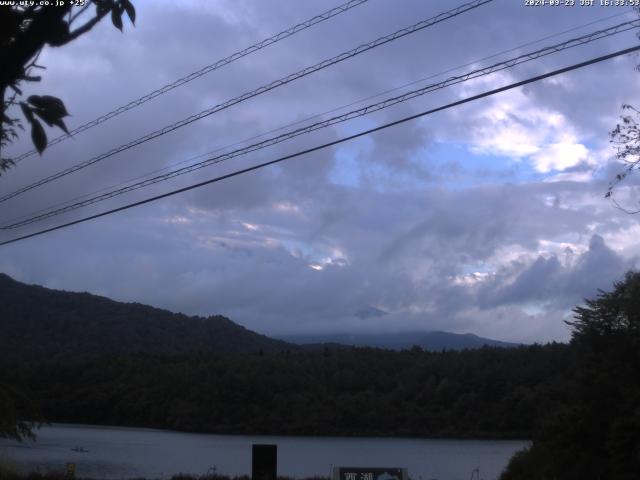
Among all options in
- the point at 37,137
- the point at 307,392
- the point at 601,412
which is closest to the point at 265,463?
the point at 601,412

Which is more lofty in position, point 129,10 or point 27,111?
point 129,10

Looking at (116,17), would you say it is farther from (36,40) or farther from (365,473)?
(365,473)

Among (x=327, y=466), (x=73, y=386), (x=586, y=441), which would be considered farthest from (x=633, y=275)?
(x=73, y=386)

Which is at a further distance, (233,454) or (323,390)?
(323,390)

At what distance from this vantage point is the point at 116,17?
14.9 ft

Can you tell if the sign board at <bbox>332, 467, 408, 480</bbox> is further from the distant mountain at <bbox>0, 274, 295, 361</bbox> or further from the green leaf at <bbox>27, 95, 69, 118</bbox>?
the distant mountain at <bbox>0, 274, 295, 361</bbox>

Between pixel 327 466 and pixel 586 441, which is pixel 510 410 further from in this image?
pixel 586 441

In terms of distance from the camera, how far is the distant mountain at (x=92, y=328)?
231ft

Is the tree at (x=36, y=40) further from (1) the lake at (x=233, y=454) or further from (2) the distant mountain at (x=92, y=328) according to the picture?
(2) the distant mountain at (x=92, y=328)

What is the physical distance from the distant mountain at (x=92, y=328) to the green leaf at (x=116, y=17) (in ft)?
206

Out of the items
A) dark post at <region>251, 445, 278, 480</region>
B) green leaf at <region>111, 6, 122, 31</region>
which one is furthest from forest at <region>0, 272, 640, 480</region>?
green leaf at <region>111, 6, 122, 31</region>

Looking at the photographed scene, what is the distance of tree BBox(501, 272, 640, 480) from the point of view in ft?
66.5

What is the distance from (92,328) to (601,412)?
66.8 m

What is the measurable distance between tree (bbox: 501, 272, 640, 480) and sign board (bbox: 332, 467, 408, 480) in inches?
333
